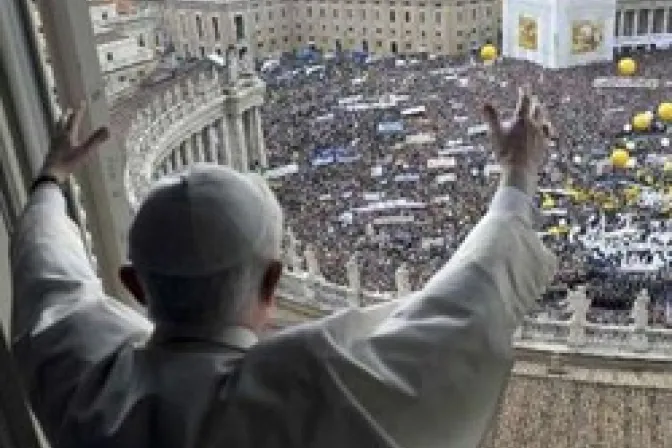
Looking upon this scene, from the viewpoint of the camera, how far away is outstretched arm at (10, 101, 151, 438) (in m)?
0.95

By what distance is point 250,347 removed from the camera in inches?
36.4

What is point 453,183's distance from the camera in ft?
37.7

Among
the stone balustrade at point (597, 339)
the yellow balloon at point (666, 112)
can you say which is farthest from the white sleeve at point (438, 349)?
the yellow balloon at point (666, 112)

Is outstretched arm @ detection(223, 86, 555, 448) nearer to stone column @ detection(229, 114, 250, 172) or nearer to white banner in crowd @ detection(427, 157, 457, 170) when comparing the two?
white banner in crowd @ detection(427, 157, 457, 170)

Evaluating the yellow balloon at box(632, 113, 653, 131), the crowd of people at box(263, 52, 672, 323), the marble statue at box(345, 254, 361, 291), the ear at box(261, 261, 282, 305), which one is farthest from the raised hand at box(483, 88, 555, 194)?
the yellow balloon at box(632, 113, 653, 131)

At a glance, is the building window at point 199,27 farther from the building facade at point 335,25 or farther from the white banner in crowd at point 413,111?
the white banner in crowd at point 413,111

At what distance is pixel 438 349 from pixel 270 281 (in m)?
0.20

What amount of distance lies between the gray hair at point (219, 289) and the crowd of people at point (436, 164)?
560 centimetres

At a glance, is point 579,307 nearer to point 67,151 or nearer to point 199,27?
point 67,151

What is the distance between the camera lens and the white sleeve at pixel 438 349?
2.89 ft

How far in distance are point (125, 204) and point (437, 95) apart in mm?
13995

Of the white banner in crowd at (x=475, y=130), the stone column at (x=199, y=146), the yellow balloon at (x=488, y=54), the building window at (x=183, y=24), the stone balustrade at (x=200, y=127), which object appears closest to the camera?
the stone balustrade at (x=200, y=127)

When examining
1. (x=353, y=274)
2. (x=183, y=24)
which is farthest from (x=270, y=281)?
(x=183, y=24)

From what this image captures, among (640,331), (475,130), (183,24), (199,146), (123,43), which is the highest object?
(123,43)
